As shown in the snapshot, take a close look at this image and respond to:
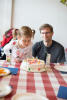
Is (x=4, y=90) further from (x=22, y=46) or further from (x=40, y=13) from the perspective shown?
(x=40, y=13)

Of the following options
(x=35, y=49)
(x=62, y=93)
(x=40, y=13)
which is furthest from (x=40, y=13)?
(x=62, y=93)

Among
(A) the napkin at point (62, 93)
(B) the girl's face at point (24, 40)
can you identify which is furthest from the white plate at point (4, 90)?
(B) the girl's face at point (24, 40)

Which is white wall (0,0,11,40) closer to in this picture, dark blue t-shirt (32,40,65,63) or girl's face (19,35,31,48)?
dark blue t-shirt (32,40,65,63)

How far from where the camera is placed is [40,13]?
348 cm

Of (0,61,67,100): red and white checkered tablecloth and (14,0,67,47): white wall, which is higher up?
(14,0,67,47): white wall

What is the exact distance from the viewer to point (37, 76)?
145 centimetres

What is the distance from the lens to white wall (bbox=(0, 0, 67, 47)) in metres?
3.43

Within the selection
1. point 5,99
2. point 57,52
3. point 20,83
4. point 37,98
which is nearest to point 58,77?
point 20,83

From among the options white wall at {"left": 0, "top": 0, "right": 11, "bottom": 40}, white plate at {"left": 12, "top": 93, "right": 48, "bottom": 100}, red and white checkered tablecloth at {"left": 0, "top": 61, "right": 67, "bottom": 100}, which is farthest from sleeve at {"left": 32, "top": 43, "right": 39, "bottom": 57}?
white plate at {"left": 12, "top": 93, "right": 48, "bottom": 100}

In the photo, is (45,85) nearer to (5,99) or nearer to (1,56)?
(5,99)

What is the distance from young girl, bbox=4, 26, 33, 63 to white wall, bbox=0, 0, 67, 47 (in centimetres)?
136

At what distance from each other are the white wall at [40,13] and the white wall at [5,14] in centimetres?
14

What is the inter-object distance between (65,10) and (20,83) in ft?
8.46

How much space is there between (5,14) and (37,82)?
2435 millimetres
